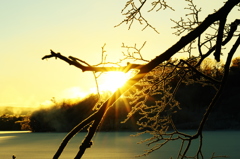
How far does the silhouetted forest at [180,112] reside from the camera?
10836 mm

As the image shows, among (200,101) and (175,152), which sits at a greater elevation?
(200,101)

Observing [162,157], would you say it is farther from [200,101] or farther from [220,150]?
Result: [200,101]

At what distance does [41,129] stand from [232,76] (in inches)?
226

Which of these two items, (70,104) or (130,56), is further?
(70,104)

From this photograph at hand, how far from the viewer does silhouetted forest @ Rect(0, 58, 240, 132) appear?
35.6ft

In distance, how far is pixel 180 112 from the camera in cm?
1107

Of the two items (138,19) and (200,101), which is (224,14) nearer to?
(138,19)

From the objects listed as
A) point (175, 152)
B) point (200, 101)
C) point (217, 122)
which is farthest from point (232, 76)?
point (175, 152)

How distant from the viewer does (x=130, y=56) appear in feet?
7.04

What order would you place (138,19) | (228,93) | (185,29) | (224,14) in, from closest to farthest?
(224,14), (138,19), (185,29), (228,93)

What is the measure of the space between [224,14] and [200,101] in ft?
34.1

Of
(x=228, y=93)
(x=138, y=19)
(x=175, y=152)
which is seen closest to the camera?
(x=138, y=19)

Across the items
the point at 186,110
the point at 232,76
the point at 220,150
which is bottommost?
the point at 220,150

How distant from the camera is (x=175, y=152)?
653 centimetres
